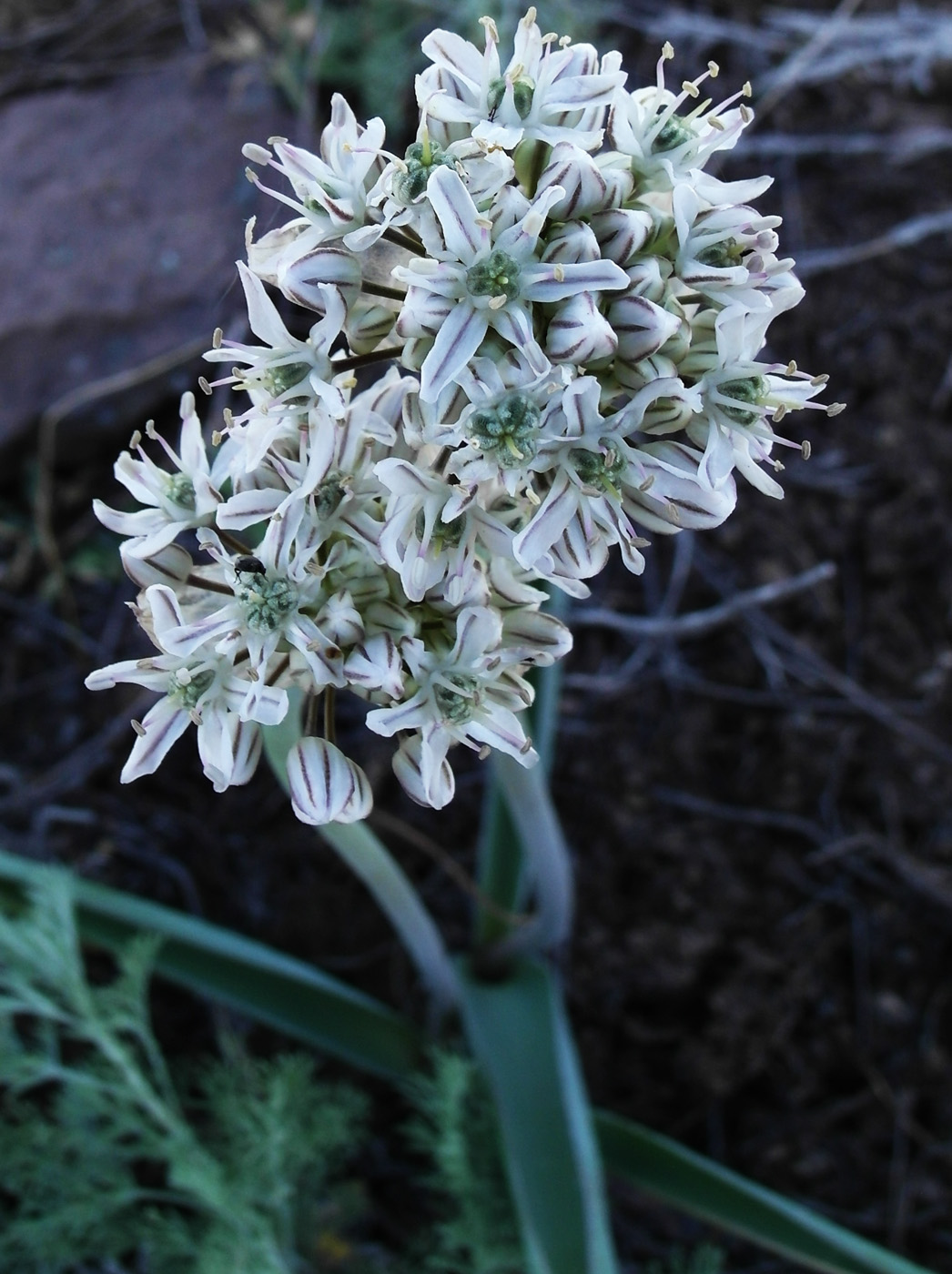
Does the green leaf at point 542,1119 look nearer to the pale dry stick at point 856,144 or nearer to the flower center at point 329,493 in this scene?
the flower center at point 329,493

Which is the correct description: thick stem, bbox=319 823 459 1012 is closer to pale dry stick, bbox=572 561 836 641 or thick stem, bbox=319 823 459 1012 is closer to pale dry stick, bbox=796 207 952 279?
pale dry stick, bbox=572 561 836 641

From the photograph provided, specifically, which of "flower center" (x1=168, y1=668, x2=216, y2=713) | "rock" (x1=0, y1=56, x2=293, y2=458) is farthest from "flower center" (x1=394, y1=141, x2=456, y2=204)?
"rock" (x1=0, y1=56, x2=293, y2=458)

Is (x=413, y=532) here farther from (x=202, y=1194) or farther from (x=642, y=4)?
(x=642, y=4)

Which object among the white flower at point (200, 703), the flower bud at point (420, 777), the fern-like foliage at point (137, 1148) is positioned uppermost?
the white flower at point (200, 703)

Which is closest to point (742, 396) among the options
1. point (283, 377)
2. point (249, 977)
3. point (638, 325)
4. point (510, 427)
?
point (638, 325)

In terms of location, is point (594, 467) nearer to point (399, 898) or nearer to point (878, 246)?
point (399, 898)

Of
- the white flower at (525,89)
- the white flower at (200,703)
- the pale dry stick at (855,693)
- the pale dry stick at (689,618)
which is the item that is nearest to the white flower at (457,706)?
the white flower at (200,703)
